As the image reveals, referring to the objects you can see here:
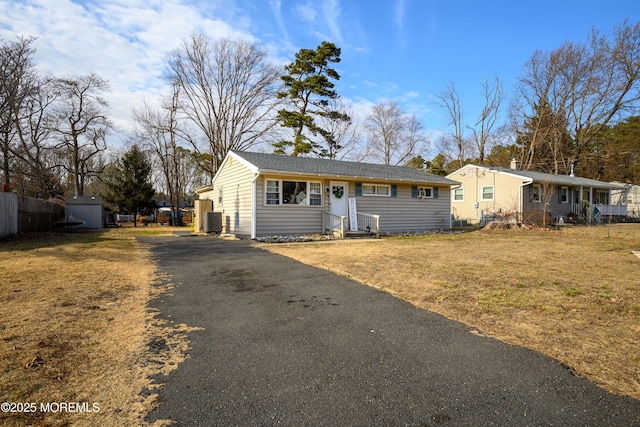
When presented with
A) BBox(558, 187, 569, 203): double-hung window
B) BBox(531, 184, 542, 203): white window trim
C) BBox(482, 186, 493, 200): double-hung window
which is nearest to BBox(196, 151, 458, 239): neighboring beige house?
BBox(482, 186, 493, 200): double-hung window

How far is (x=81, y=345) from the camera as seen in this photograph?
10.7 feet

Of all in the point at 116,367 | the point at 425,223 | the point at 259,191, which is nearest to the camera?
the point at 116,367

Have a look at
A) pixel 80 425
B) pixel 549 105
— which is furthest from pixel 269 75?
pixel 80 425

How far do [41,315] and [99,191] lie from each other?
52.5 metres

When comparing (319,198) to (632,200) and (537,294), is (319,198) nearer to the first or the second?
(537,294)

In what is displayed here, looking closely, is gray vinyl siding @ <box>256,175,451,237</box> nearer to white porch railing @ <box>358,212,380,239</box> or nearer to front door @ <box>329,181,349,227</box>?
front door @ <box>329,181,349,227</box>

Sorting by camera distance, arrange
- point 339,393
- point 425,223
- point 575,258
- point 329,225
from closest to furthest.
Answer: point 339,393 < point 575,258 < point 329,225 < point 425,223

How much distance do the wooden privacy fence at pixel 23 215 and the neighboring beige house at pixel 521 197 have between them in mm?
23088

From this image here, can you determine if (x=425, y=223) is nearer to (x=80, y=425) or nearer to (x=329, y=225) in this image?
(x=329, y=225)

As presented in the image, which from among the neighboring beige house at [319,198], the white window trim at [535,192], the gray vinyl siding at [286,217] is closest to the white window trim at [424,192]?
the neighboring beige house at [319,198]

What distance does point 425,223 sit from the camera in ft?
59.6

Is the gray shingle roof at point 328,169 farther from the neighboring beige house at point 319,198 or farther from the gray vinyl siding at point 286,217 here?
the gray vinyl siding at point 286,217

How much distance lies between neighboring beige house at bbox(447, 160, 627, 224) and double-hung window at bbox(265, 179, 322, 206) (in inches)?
461

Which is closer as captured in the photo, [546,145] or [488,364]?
[488,364]
